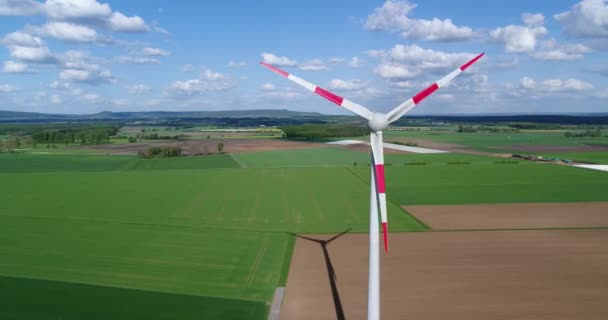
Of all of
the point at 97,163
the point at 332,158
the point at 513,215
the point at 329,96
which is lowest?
the point at 513,215

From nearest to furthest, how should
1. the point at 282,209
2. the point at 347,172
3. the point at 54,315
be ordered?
1. the point at 54,315
2. the point at 282,209
3. the point at 347,172

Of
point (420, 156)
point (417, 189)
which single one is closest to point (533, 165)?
point (420, 156)

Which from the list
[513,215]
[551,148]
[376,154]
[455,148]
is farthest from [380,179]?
[551,148]

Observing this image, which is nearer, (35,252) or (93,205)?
(35,252)

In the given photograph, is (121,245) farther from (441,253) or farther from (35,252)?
(441,253)

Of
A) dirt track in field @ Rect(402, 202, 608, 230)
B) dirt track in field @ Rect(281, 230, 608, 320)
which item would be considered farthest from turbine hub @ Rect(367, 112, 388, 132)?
dirt track in field @ Rect(402, 202, 608, 230)

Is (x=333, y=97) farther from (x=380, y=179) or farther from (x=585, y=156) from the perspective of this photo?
(x=585, y=156)

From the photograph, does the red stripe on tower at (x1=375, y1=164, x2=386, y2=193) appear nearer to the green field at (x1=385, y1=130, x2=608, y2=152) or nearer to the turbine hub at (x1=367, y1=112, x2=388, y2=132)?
the turbine hub at (x1=367, y1=112, x2=388, y2=132)
